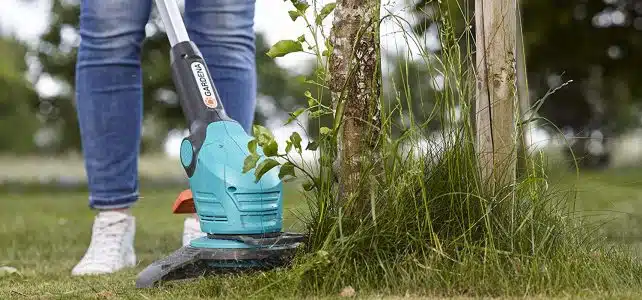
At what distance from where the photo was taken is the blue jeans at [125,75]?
2.62 metres

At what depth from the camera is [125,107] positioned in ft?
8.82

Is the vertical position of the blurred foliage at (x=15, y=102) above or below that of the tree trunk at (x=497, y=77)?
above

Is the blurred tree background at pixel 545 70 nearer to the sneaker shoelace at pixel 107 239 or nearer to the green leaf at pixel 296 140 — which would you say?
the sneaker shoelace at pixel 107 239

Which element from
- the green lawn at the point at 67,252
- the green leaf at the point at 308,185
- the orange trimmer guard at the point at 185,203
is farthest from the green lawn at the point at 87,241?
the orange trimmer guard at the point at 185,203

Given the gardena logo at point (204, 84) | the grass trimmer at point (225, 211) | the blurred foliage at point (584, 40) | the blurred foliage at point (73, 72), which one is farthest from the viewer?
the blurred foliage at point (73, 72)

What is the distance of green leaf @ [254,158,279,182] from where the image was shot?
1.92 meters

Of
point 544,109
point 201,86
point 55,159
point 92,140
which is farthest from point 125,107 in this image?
point 55,159

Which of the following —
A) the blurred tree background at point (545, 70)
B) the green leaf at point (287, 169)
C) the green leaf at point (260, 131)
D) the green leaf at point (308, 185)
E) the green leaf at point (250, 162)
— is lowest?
the green leaf at point (308, 185)

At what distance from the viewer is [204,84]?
86.7 inches

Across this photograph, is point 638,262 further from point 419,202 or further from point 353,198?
point 353,198

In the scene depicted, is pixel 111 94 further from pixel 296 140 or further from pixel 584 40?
pixel 584 40

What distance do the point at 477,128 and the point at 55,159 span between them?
724 inches

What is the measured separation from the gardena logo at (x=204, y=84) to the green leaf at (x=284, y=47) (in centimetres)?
23

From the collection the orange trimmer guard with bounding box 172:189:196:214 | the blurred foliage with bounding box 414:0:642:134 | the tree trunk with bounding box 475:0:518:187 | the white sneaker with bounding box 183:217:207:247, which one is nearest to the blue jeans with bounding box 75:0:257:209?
the white sneaker with bounding box 183:217:207:247
